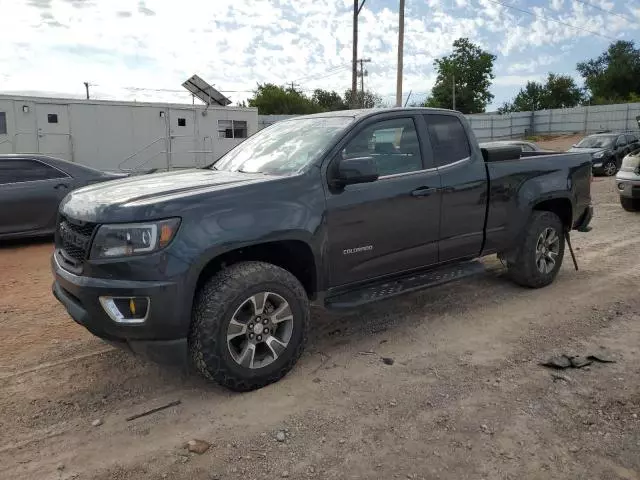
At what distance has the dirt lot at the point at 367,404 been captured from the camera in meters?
2.88

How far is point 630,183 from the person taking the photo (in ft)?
35.4

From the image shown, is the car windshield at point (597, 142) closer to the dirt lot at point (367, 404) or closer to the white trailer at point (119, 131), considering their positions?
the white trailer at point (119, 131)

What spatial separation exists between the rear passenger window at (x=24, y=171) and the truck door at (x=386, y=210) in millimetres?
6111

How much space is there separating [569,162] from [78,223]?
4.88 m

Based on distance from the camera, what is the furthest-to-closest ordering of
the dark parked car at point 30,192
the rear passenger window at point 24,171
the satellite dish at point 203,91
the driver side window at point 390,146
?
the satellite dish at point 203,91 → the rear passenger window at point 24,171 → the dark parked car at point 30,192 → the driver side window at point 390,146

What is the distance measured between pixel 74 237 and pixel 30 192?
5.42 meters

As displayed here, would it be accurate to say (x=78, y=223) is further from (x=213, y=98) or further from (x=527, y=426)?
(x=213, y=98)

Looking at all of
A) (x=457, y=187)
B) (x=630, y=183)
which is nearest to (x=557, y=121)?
(x=630, y=183)

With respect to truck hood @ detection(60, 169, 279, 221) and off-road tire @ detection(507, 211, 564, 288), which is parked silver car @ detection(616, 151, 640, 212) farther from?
truck hood @ detection(60, 169, 279, 221)

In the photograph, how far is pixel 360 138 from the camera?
4312 millimetres

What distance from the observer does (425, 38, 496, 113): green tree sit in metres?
65.6

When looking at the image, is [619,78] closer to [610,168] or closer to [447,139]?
[610,168]

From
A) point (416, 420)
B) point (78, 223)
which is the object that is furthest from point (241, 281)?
point (416, 420)

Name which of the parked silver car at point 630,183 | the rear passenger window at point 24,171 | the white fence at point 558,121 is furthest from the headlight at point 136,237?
the white fence at point 558,121
